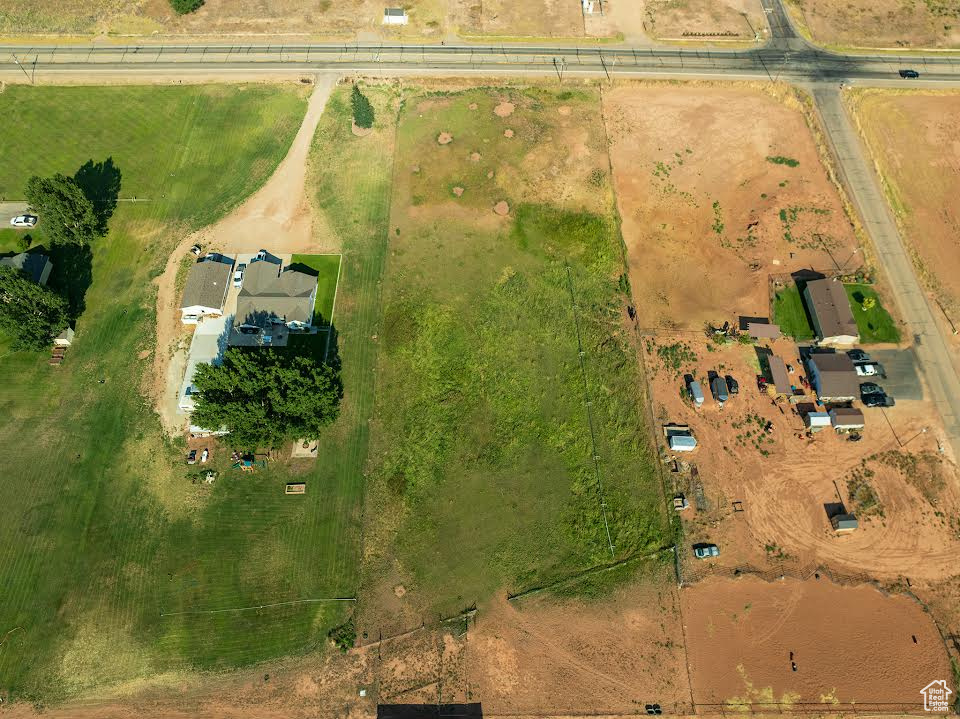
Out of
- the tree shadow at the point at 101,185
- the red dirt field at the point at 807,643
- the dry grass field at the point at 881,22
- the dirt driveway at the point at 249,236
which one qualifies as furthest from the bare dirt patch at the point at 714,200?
the tree shadow at the point at 101,185

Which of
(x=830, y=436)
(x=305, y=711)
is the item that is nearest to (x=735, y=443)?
(x=830, y=436)

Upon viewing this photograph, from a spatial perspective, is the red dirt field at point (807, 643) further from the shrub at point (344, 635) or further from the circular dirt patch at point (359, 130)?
the circular dirt patch at point (359, 130)

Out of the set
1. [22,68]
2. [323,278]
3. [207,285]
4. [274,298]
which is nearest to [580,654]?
[274,298]

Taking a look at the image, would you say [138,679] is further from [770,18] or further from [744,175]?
[770,18]

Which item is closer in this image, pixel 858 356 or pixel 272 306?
pixel 858 356

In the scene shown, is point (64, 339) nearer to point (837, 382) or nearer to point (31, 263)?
point (31, 263)
